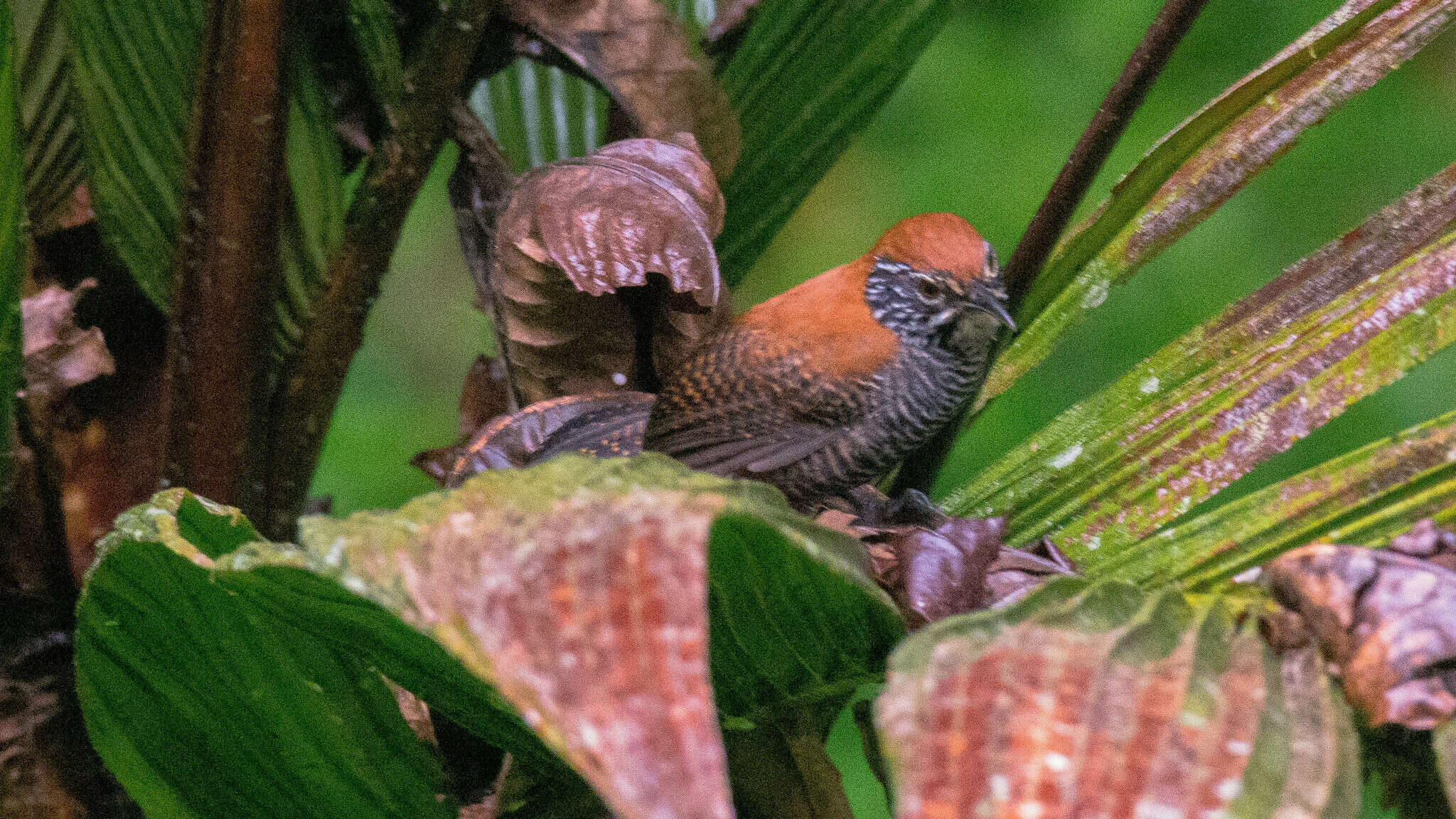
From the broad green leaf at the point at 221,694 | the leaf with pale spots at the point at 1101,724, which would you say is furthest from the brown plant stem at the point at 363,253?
the leaf with pale spots at the point at 1101,724

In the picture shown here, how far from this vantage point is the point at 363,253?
3.28 ft

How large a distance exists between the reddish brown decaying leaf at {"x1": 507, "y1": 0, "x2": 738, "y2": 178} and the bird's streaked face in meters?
0.18

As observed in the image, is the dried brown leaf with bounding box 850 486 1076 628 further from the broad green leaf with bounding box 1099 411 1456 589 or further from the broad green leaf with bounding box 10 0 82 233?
the broad green leaf with bounding box 10 0 82 233

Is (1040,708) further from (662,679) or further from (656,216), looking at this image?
(656,216)

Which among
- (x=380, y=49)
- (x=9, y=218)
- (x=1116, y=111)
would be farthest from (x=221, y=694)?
(x=1116, y=111)

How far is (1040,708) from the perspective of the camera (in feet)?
1.15

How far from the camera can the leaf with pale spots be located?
1.07ft

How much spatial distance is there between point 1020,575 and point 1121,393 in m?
0.21

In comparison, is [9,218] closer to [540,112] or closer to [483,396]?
[483,396]

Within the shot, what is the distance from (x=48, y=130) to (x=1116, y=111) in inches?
35.4

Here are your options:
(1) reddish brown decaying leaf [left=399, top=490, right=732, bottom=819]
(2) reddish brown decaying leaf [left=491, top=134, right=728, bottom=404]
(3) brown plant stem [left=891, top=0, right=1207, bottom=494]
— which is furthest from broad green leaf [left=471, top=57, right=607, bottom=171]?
(1) reddish brown decaying leaf [left=399, top=490, right=732, bottom=819]

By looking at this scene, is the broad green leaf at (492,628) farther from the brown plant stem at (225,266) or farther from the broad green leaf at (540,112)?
the broad green leaf at (540,112)

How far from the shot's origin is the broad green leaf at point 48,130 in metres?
1.01

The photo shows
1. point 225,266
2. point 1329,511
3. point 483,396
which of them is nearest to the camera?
point 1329,511
